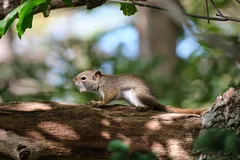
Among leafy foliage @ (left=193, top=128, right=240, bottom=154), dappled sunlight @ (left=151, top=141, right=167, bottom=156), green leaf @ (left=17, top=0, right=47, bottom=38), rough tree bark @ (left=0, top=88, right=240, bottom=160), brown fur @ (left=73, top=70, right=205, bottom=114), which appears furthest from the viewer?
brown fur @ (left=73, top=70, right=205, bottom=114)


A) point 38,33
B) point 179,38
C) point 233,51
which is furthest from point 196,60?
point 38,33

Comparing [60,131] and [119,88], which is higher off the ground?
[119,88]

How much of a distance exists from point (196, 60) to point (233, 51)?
6.99 m

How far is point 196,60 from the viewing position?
8750 mm

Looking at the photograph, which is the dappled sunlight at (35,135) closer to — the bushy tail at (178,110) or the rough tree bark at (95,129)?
the rough tree bark at (95,129)

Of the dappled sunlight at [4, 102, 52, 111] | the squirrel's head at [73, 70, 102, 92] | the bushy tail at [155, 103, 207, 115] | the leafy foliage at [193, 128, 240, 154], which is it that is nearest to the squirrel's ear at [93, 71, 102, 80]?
the squirrel's head at [73, 70, 102, 92]

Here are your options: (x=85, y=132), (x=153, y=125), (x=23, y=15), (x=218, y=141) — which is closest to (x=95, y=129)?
(x=85, y=132)

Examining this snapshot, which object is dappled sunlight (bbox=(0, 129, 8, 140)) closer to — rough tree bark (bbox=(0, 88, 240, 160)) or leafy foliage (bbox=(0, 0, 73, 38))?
rough tree bark (bbox=(0, 88, 240, 160))

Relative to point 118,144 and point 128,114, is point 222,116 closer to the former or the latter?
point 128,114

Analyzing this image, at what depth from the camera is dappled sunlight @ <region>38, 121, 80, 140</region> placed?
3.97 metres

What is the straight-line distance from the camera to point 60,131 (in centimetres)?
399

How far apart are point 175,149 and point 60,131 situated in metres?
0.78

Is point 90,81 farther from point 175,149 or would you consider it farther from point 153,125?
point 175,149

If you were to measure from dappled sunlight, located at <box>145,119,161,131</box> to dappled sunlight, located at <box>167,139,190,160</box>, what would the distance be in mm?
131
